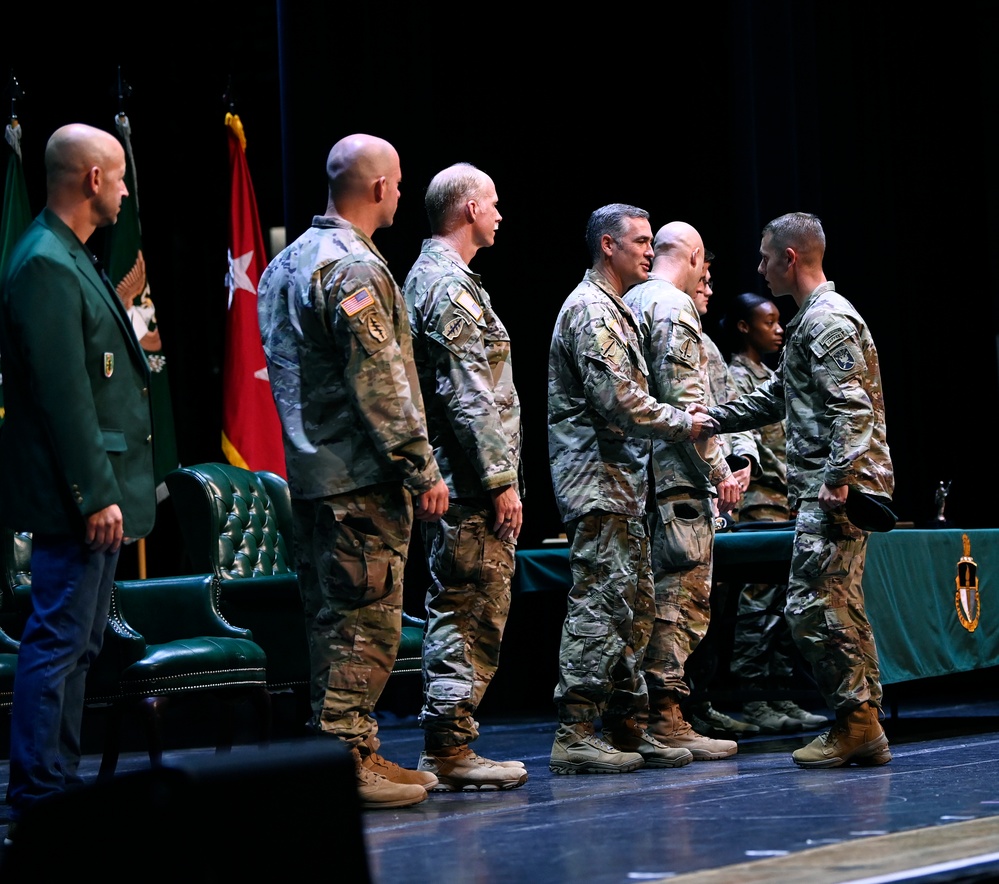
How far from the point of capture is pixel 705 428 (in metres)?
4.48

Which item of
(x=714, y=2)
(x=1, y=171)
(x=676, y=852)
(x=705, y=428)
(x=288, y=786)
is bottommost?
(x=676, y=852)

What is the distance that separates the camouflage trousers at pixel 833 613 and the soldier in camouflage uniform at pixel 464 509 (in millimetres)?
917

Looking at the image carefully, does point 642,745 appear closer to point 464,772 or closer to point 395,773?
point 464,772

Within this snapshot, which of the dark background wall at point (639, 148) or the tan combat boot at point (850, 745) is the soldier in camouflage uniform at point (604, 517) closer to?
the tan combat boot at point (850, 745)

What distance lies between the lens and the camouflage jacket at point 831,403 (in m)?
4.28

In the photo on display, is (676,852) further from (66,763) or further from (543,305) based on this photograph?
(543,305)

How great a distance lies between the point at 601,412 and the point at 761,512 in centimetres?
223

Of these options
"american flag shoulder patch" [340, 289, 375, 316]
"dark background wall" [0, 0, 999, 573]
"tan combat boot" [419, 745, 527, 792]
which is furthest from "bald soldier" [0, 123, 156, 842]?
"dark background wall" [0, 0, 999, 573]

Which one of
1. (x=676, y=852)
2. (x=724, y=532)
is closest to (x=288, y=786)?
(x=676, y=852)

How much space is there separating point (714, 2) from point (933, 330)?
2207 millimetres

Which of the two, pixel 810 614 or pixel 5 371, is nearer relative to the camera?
pixel 5 371

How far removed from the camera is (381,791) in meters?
3.53

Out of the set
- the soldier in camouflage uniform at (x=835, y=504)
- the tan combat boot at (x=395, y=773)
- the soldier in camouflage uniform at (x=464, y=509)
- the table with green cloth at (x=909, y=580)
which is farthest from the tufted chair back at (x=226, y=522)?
the soldier in camouflage uniform at (x=835, y=504)

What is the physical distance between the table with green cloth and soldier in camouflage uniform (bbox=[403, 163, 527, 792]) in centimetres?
143
